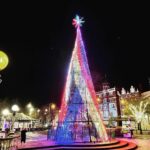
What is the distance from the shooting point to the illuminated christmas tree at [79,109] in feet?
50.3

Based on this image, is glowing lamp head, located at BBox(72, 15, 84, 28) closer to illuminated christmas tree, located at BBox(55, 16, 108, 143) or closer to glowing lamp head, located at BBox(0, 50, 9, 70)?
illuminated christmas tree, located at BBox(55, 16, 108, 143)

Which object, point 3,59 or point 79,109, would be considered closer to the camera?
point 3,59

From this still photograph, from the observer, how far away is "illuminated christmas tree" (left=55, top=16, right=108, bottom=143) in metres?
15.3

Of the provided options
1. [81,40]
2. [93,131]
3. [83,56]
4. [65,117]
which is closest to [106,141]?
[93,131]

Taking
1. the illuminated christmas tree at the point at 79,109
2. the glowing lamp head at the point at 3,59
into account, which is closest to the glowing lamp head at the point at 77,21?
the illuminated christmas tree at the point at 79,109

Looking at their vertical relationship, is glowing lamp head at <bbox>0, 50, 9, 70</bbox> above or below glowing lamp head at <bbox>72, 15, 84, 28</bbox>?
below

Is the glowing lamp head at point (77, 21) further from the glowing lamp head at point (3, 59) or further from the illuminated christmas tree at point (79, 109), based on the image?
the glowing lamp head at point (3, 59)

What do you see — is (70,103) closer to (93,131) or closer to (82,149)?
(93,131)

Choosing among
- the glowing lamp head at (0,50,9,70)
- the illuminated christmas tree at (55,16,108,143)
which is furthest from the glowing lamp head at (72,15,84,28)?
the glowing lamp head at (0,50,9,70)

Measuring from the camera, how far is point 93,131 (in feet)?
49.8

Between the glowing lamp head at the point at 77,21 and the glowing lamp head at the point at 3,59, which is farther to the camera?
the glowing lamp head at the point at 77,21

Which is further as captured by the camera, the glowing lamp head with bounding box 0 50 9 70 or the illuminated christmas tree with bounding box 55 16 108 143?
the illuminated christmas tree with bounding box 55 16 108 143

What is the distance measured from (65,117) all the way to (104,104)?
42250mm

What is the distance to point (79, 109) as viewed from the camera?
1623cm
